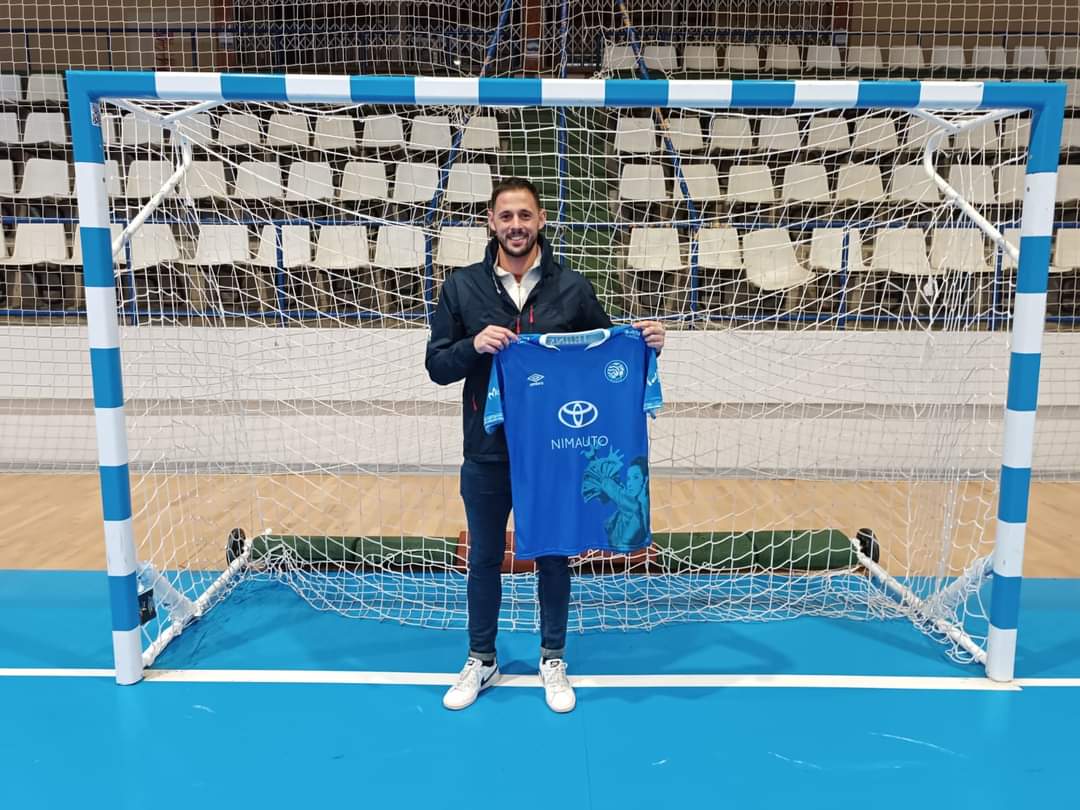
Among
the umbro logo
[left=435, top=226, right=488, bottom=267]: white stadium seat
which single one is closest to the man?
the umbro logo

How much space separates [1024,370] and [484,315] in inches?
73.6

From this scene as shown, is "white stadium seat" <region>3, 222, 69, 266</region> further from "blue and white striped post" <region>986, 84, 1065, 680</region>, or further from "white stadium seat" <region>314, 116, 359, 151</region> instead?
"blue and white striped post" <region>986, 84, 1065, 680</region>

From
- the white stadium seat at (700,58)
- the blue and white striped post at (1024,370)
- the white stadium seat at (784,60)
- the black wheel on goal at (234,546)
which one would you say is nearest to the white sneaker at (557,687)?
the blue and white striped post at (1024,370)

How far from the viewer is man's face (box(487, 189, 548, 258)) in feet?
8.13

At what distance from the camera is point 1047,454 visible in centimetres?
604

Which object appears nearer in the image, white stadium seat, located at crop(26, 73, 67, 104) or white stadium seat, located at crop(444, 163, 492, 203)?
white stadium seat, located at crop(444, 163, 492, 203)

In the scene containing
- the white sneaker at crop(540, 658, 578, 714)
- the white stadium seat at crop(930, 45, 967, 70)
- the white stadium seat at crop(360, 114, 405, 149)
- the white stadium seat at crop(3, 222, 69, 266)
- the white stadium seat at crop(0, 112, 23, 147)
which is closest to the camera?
the white sneaker at crop(540, 658, 578, 714)

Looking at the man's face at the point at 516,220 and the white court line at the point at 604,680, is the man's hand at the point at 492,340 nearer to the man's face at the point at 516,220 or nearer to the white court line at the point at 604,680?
the man's face at the point at 516,220

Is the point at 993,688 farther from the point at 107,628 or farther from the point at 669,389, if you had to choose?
the point at 107,628

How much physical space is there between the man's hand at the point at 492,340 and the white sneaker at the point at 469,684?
3.63ft

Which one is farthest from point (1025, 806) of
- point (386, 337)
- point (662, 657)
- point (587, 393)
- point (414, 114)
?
point (414, 114)

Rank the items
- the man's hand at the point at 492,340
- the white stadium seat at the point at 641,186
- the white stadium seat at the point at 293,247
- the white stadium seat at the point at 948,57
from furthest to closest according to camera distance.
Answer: the white stadium seat at the point at 948,57
the white stadium seat at the point at 641,186
the white stadium seat at the point at 293,247
the man's hand at the point at 492,340

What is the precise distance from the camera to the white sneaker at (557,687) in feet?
8.80

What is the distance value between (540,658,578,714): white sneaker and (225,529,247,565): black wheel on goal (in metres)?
1.81
